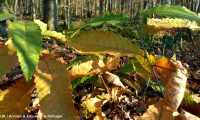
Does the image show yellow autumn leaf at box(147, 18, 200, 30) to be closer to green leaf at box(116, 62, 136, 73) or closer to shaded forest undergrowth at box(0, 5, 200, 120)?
shaded forest undergrowth at box(0, 5, 200, 120)

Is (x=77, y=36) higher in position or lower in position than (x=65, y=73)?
higher

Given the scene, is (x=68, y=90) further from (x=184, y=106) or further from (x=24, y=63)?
(x=184, y=106)

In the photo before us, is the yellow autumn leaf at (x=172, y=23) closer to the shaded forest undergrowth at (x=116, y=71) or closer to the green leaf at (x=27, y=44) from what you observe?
the shaded forest undergrowth at (x=116, y=71)

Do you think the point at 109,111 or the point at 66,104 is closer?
the point at 66,104

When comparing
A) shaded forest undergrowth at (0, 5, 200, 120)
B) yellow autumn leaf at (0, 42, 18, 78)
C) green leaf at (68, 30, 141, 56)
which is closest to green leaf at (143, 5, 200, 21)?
shaded forest undergrowth at (0, 5, 200, 120)

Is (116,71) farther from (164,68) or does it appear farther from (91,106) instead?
(164,68)

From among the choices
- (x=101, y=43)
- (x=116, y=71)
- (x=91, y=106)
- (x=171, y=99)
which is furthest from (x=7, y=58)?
(x=116, y=71)

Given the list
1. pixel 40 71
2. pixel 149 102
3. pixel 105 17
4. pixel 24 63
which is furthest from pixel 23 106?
pixel 149 102
